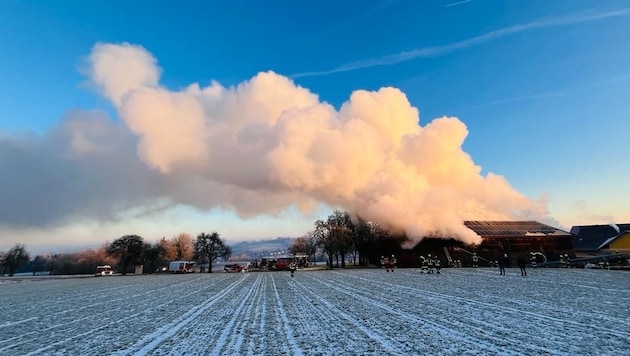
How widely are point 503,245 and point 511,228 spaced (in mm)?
7329

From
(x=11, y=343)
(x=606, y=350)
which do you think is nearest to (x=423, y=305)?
(x=606, y=350)

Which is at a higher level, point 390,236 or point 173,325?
point 390,236

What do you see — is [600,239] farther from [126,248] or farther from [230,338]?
[126,248]

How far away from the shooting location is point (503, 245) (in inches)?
2494

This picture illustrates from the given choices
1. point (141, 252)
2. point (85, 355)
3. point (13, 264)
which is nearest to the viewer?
point (85, 355)

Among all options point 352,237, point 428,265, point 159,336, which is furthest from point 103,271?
point 159,336

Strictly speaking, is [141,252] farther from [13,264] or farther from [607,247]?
[607,247]

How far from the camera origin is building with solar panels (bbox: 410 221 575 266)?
6138 cm

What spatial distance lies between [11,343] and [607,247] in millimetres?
98426

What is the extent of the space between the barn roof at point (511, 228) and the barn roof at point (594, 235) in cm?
2018

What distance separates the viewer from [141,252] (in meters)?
99.2

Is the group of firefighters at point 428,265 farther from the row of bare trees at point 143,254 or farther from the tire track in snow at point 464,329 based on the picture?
the row of bare trees at point 143,254

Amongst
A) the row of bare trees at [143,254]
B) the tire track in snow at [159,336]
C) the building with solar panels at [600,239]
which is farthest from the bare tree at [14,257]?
the building with solar panels at [600,239]

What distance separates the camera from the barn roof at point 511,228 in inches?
2586
